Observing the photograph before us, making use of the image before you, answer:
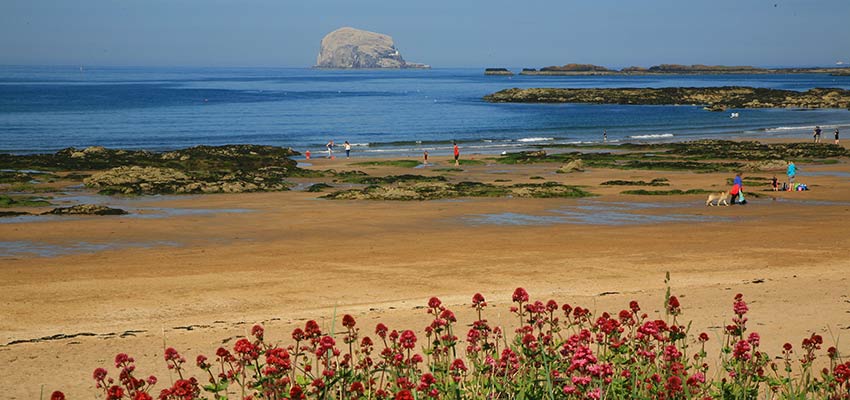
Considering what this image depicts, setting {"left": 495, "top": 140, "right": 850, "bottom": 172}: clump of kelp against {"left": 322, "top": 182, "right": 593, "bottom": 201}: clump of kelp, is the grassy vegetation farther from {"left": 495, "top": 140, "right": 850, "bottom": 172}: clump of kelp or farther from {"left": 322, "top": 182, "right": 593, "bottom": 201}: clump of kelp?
{"left": 322, "top": 182, "right": 593, "bottom": 201}: clump of kelp

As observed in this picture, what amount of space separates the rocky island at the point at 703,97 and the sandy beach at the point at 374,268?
78922mm

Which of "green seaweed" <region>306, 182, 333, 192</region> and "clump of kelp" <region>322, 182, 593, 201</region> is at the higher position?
"clump of kelp" <region>322, 182, 593, 201</region>

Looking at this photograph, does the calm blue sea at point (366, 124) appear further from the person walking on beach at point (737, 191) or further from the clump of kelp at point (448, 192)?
the person walking on beach at point (737, 191)

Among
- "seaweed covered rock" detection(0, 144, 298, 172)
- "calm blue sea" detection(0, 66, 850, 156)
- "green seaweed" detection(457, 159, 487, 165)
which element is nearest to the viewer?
"seaweed covered rock" detection(0, 144, 298, 172)

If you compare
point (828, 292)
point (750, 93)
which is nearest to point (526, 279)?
point (828, 292)

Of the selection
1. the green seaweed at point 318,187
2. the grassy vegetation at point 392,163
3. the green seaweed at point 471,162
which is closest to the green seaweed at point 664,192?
the green seaweed at point 318,187

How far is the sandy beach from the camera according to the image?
10570 mm

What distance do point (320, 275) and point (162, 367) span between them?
18.6ft

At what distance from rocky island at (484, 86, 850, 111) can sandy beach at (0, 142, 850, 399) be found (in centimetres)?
7892

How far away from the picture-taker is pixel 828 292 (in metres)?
12.2

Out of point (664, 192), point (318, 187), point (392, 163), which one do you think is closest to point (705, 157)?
point (664, 192)

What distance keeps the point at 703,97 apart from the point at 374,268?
107 m

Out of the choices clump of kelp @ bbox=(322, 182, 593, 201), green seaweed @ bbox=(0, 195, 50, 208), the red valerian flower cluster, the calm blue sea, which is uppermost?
the red valerian flower cluster

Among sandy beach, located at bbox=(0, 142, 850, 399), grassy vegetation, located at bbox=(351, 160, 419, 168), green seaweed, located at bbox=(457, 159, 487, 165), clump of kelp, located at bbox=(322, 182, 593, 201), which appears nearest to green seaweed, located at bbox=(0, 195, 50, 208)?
sandy beach, located at bbox=(0, 142, 850, 399)
